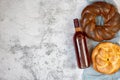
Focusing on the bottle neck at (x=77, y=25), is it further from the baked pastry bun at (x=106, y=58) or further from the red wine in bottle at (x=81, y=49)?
the baked pastry bun at (x=106, y=58)

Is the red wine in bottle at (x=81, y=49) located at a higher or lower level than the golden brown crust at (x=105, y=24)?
lower

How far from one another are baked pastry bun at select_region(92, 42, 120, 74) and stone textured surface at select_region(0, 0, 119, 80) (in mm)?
129

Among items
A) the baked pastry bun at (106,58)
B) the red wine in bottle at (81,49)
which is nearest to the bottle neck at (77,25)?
the red wine in bottle at (81,49)

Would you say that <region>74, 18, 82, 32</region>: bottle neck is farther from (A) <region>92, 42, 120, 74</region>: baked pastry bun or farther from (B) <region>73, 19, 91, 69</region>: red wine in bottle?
(A) <region>92, 42, 120, 74</region>: baked pastry bun

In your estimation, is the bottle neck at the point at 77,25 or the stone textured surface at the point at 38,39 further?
the stone textured surface at the point at 38,39

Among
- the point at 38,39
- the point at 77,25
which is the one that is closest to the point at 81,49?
the point at 77,25

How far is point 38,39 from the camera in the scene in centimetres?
148

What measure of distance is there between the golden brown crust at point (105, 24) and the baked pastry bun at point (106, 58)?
47mm

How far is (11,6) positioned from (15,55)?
273mm

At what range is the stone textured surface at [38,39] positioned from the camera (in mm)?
1473

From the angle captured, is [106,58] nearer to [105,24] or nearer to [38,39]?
[105,24]

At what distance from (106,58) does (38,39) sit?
384 mm

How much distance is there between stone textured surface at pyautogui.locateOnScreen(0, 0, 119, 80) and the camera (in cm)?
147

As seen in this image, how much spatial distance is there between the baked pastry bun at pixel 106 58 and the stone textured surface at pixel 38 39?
129 millimetres
